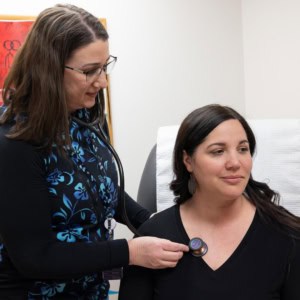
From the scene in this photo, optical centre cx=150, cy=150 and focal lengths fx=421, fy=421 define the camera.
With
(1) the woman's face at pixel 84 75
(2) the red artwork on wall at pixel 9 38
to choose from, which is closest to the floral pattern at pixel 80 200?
(1) the woman's face at pixel 84 75

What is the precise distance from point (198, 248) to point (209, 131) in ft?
1.12

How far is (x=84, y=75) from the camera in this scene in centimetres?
112

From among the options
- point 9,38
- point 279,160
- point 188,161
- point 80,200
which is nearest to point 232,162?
point 188,161

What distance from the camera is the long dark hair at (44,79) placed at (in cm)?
107

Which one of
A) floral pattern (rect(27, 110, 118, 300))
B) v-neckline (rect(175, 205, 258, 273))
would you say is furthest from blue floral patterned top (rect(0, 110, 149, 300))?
v-neckline (rect(175, 205, 258, 273))

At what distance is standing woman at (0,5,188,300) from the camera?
1.05m

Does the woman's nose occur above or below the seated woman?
above

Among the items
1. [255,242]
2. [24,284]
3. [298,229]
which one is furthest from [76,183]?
[298,229]

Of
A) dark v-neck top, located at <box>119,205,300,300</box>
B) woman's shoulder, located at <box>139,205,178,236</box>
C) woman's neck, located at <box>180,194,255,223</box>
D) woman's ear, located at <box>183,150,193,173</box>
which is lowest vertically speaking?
dark v-neck top, located at <box>119,205,300,300</box>

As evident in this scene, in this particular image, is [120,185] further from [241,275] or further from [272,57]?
[272,57]

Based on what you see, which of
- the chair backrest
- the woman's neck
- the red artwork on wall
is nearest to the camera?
the woman's neck

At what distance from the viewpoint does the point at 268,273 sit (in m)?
1.17

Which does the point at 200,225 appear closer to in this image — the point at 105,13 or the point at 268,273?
the point at 268,273

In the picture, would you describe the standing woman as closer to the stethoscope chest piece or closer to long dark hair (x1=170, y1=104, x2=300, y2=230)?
the stethoscope chest piece
